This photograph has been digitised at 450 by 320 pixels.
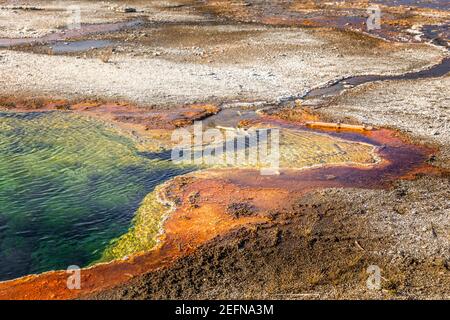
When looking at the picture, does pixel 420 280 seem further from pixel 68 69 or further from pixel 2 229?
pixel 68 69

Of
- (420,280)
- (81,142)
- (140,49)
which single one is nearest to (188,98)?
(81,142)

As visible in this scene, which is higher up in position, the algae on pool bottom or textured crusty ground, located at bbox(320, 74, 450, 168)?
textured crusty ground, located at bbox(320, 74, 450, 168)

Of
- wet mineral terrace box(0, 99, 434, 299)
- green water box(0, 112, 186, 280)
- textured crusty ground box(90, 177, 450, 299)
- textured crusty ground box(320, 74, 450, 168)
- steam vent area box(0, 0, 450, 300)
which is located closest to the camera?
textured crusty ground box(90, 177, 450, 299)

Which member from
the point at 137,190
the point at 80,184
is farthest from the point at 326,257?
the point at 80,184

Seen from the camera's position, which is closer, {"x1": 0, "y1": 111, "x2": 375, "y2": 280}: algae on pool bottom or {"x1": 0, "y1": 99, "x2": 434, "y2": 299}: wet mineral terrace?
{"x1": 0, "y1": 99, "x2": 434, "y2": 299}: wet mineral terrace

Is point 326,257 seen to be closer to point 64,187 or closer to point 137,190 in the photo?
point 137,190

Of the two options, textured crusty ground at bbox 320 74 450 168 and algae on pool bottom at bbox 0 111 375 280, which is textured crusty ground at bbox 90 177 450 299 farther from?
textured crusty ground at bbox 320 74 450 168

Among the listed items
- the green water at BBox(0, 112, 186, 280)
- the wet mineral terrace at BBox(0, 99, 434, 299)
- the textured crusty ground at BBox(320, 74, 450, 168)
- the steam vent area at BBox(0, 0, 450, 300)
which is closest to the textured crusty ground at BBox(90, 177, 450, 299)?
the steam vent area at BBox(0, 0, 450, 300)
